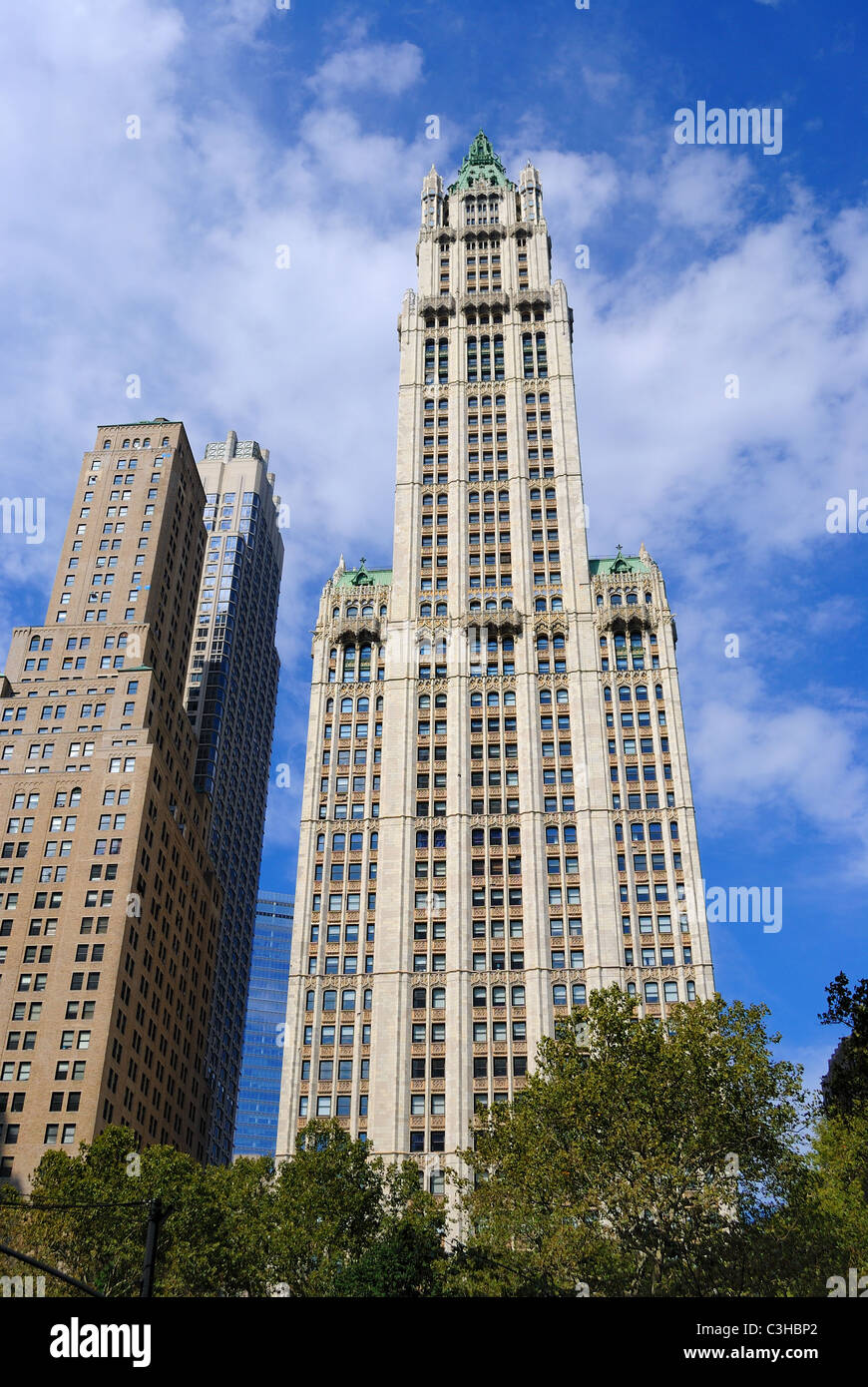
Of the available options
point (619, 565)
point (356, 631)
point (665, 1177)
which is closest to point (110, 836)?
point (356, 631)

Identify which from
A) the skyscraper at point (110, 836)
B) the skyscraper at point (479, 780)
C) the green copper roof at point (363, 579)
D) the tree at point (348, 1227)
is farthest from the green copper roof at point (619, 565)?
the tree at point (348, 1227)

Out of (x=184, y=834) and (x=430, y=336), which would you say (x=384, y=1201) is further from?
(x=430, y=336)

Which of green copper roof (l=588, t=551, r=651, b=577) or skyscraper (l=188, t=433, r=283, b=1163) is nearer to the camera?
green copper roof (l=588, t=551, r=651, b=577)

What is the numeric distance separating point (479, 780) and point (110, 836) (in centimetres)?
3719

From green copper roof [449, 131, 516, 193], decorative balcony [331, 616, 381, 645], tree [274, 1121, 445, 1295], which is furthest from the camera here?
green copper roof [449, 131, 516, 193]

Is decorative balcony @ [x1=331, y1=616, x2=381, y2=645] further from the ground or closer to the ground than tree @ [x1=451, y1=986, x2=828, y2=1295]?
further from the ground

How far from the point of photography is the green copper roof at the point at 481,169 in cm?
15098

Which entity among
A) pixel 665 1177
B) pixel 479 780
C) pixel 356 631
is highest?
pixel 356 631

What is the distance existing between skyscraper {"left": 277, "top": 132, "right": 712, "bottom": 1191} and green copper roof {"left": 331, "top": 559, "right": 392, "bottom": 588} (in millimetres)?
268

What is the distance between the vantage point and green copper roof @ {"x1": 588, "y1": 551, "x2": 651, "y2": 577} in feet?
386

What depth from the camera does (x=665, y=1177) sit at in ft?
145

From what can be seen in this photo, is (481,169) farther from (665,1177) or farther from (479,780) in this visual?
(665,1177)

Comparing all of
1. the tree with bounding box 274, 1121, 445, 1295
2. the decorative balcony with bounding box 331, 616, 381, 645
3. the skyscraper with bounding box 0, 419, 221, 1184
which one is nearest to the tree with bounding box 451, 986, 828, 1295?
the tree with bounding box 274, 1121, 445, 1295

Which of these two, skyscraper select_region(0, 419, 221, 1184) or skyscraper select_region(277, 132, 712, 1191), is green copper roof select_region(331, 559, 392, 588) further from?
skyscraper select_region(0, 419, 221, 1184)
